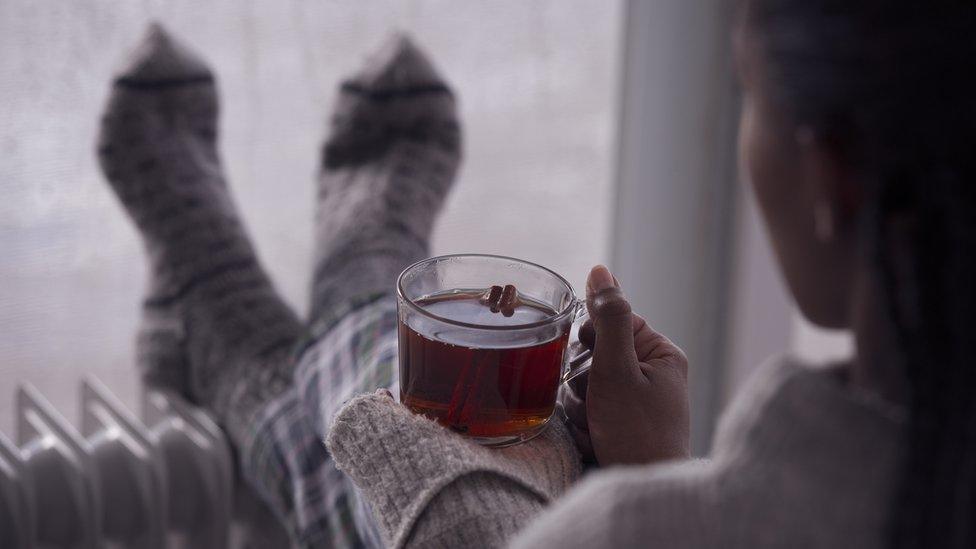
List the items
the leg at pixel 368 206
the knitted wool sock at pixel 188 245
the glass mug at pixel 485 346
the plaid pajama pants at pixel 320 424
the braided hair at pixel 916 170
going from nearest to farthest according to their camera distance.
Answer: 1. the braided hair at pixel 916 170
2. the glass mug at pixel 485 346
3. the plaid pajama pants at pixel 320 424
4. the leg at pixel 368 206
5. the knitted wool sock at pixel 188 245

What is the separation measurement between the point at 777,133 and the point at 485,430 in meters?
0.29

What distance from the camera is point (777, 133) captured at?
339 millimetres

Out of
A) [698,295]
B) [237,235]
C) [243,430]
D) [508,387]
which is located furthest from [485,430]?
[698,295]

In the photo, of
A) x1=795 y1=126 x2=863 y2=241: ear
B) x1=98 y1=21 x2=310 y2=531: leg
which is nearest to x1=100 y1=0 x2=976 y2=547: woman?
x1=795 y1=126 x2=863 y2=241: ear

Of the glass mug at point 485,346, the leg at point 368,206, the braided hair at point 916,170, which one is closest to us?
the braided hair at point 916,170

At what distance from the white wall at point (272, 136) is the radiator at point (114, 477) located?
132 millimetres

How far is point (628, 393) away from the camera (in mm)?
603

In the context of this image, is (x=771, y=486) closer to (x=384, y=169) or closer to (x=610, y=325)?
(x=610, y=325)

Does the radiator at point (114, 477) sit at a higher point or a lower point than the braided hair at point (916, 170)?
lower

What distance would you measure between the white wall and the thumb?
2.23ft

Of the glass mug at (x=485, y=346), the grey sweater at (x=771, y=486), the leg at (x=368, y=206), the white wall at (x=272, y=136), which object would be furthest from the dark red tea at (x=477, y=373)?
the white wall at (x=272, y=136)

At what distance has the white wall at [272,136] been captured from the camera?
1044 mm

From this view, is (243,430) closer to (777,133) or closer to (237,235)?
(237,235)

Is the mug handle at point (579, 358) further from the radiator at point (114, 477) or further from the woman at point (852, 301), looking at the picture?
the radiator at point (114, 477)
